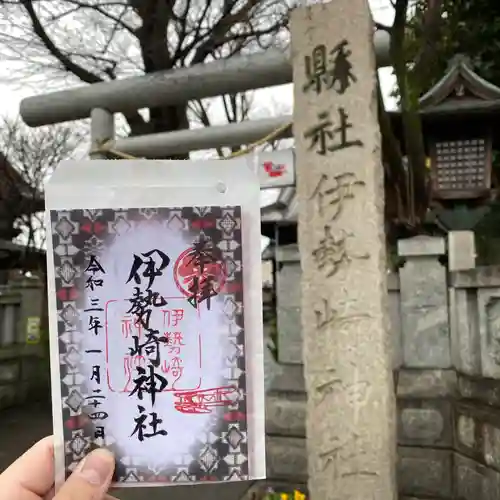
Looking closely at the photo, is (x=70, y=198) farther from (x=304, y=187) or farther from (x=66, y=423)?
(x=304, y=187)

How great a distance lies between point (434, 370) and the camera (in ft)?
12.2

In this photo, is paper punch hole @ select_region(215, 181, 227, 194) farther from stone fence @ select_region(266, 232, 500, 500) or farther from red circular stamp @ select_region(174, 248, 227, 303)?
stone fence @ select_region(266, 232, 500, 500)

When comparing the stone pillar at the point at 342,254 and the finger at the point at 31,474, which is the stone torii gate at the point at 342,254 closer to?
the stone pillar at the point at 342,254

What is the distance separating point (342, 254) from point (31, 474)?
1.52 meters

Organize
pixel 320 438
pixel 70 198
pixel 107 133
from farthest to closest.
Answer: pixel 107 133 → pixel 320 438 → pixel 70 198

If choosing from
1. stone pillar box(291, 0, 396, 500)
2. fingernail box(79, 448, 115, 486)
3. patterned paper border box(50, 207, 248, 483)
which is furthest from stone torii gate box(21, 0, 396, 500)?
fingernail box(79, 448, 115, 486)

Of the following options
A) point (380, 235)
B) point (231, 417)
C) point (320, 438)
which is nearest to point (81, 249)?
point (231, 417)

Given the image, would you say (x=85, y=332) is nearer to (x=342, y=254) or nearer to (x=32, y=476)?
(x=32, y=476)

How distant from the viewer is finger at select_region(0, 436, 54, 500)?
2.85 feet

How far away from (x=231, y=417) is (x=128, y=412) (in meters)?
0.16

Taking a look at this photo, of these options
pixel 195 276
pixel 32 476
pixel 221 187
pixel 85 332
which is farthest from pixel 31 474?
pixel 221 187

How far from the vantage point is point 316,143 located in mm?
2240

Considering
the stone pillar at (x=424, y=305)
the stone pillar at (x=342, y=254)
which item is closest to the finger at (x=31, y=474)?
the stone pillar at (x=342, y=254)

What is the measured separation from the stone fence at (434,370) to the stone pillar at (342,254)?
4.87 ft
